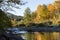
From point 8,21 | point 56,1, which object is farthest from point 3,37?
point 56,1

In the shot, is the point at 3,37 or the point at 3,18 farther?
the point at 3,37

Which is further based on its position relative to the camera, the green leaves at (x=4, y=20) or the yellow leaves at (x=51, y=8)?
the yellow leaves at (x=51, y=8)

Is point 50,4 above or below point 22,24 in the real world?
above

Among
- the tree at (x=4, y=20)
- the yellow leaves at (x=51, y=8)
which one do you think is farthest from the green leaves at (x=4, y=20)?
the yellow leaves at (x=51, y=8)

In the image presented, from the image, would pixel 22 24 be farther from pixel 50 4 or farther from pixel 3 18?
pixel 3 18

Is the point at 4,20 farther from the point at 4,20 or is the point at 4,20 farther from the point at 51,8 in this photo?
the point at 51,8

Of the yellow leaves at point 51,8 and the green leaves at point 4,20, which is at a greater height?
the green leaves at point 4,20

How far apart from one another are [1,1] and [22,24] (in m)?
69.2

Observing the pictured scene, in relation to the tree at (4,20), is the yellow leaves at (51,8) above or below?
below

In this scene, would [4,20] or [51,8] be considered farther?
[51,8]

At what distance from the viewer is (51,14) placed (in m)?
90.4

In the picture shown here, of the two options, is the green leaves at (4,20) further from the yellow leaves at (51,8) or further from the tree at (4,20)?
the yellow leaves at (51,8)

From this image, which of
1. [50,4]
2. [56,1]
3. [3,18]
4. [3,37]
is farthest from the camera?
[50,4]

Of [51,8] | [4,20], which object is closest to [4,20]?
[4,20]
